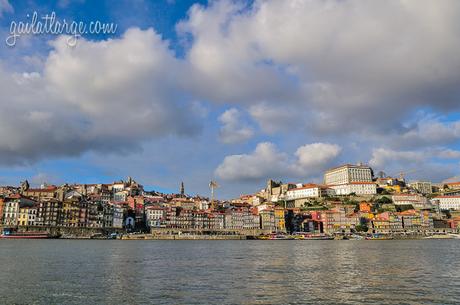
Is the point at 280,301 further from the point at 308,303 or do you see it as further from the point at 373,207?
the point at 373,207

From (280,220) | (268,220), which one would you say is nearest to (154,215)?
(268,220)

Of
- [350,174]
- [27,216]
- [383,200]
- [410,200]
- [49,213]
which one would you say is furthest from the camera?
[350,174]

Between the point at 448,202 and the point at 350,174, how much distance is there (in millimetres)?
35702

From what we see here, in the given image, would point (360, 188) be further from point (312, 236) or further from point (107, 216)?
point (107, 216)

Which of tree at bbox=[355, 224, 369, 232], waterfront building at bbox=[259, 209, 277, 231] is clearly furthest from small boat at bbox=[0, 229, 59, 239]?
tree at bbox=[355, 224, 369, 232]

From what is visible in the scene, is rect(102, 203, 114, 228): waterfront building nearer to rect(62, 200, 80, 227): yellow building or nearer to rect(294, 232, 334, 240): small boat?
rect(62, 200, 80, 227): yellow building

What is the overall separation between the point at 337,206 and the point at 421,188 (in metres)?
54.2

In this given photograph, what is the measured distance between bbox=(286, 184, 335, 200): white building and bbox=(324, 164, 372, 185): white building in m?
7.71

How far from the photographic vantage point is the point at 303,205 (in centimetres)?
15275

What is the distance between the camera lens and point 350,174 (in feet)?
532

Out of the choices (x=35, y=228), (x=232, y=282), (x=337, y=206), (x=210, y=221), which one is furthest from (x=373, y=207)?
(x=232, y=282)

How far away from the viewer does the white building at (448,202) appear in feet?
506

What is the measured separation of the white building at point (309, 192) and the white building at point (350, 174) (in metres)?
7.71

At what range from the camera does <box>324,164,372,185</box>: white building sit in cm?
16225
